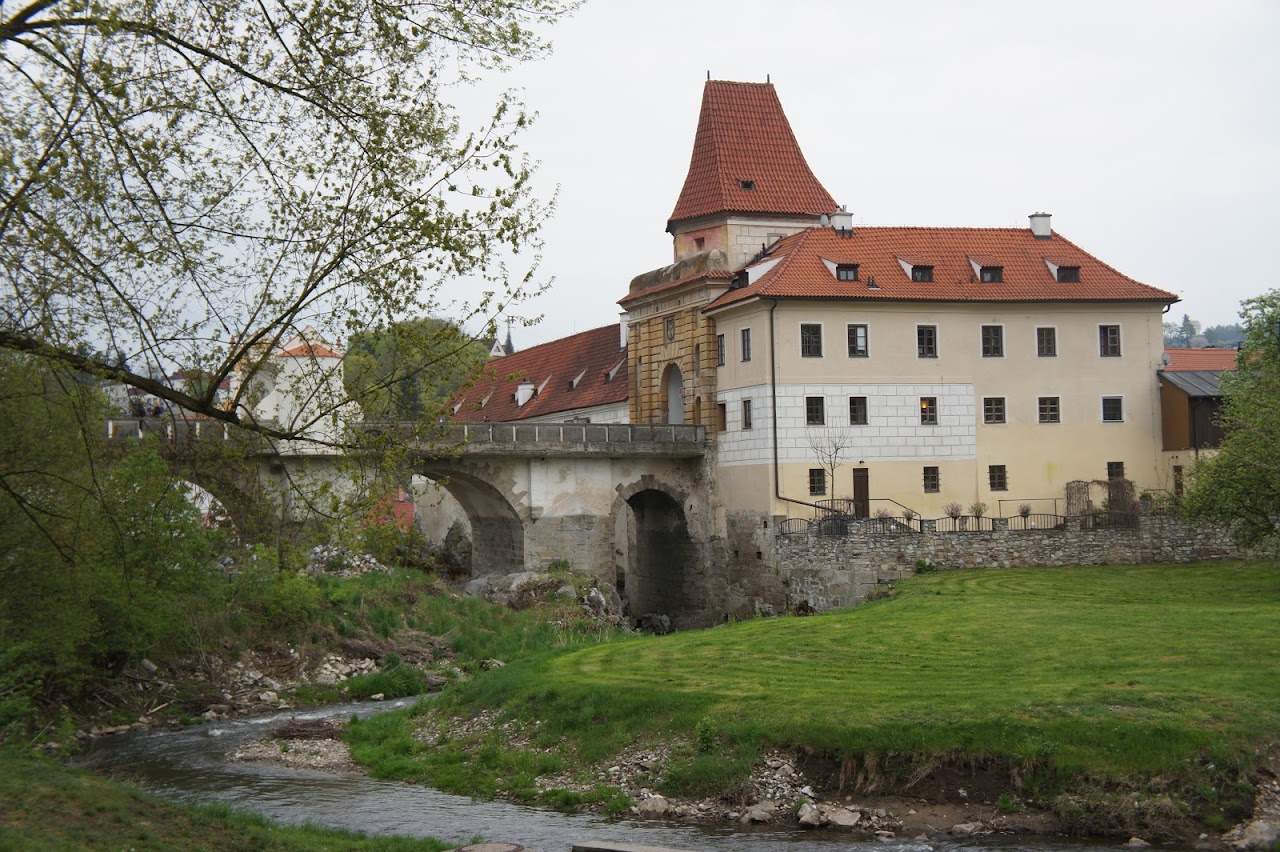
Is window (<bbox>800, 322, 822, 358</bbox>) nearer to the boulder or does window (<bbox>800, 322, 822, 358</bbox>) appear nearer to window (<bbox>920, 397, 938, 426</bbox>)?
window (<bbox>920, 397, 938, 426</bbox>)

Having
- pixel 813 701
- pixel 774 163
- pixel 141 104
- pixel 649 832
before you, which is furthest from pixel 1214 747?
pixel 774 163

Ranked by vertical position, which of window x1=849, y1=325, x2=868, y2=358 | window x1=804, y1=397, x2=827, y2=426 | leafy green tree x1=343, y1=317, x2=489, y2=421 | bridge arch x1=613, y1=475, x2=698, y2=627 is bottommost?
bridge arch x1=613, y1=475, x2=698, y2=627

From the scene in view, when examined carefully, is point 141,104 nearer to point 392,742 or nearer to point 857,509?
point 392,742

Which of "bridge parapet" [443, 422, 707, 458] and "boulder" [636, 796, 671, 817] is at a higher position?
"bridge parapet" [443, 422, 707, 458]

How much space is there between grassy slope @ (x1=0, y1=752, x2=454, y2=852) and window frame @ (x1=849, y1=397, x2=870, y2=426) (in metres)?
29.2

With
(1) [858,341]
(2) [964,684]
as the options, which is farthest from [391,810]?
(1) [858,341]

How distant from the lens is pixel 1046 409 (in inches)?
1743

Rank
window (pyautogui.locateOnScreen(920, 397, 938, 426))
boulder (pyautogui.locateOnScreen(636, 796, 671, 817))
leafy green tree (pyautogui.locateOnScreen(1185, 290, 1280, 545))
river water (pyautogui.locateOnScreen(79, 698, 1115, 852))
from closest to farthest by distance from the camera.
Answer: river water (pyautogui.locateOnScreen(79, 698, 1115, 852)) < boulder (pyautogui.locateOnScreen(636, 796, 671, 817)) < leafy green tree (pyautogui.locateOnScreen(1185, 290, 1280, 545)) < window (pyautogui.locateOnScreen(920, 397, 938, 426))

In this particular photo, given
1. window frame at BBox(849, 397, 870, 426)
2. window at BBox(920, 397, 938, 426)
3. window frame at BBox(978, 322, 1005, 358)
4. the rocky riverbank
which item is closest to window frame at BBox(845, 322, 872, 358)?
window frame at BBox(849, 397, 870, 426)

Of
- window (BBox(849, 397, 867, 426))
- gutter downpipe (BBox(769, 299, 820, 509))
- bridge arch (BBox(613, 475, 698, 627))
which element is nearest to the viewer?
gutter downpipe (BBox(769, 299, 820, 509))

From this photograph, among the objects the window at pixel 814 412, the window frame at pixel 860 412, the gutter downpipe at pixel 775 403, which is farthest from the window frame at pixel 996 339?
the gutter downpipe at pixel 775 403

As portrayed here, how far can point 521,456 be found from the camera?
4372cm

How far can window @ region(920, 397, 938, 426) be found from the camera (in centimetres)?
4319

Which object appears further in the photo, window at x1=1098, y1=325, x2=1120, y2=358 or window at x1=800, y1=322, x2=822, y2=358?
window at x1=1098, y1=325, x2=1120, y2=358
